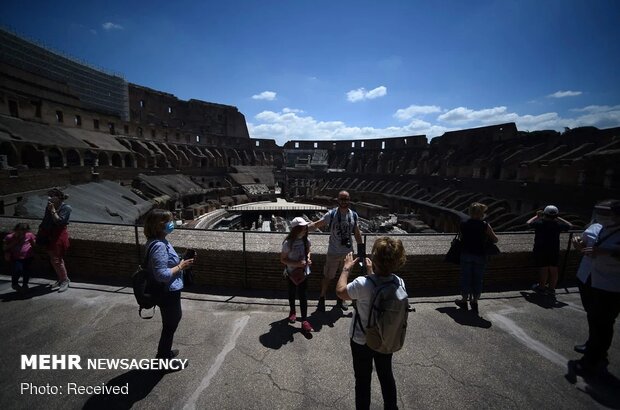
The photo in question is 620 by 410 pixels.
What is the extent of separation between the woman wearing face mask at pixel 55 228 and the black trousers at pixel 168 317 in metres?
2.93

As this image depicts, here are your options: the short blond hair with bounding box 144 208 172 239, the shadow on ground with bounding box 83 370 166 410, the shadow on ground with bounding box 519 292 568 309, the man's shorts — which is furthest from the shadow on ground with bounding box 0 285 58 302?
the shadow on ground with bounding box 519 292 568 309

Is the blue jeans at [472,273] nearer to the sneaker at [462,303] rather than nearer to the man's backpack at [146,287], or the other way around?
the sneaker at [462,303]

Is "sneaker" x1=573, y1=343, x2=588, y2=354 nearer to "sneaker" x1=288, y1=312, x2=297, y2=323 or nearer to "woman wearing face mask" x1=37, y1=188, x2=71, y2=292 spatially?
"sneaker" x1=288, y1=312, x2=297, y2=323

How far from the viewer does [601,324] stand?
9.16ft

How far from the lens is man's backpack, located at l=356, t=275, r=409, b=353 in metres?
1.88

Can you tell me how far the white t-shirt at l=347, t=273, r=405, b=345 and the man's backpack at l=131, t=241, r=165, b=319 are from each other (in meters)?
1.87

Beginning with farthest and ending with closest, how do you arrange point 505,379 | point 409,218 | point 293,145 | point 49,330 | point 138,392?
point 293,145, point 409,218, point 49,330, point 505,379, point 138,392

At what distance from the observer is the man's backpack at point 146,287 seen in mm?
2391

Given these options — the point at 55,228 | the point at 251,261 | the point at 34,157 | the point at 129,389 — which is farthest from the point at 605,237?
the point at 34,157

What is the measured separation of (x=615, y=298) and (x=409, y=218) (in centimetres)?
2215

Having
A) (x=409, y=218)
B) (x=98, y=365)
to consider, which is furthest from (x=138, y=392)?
(x=409, y=218)

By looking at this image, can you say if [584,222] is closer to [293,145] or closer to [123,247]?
[123,247]

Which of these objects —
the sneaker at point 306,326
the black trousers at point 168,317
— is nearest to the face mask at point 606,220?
the sneaker at point 306,326

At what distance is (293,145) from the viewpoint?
174ft
